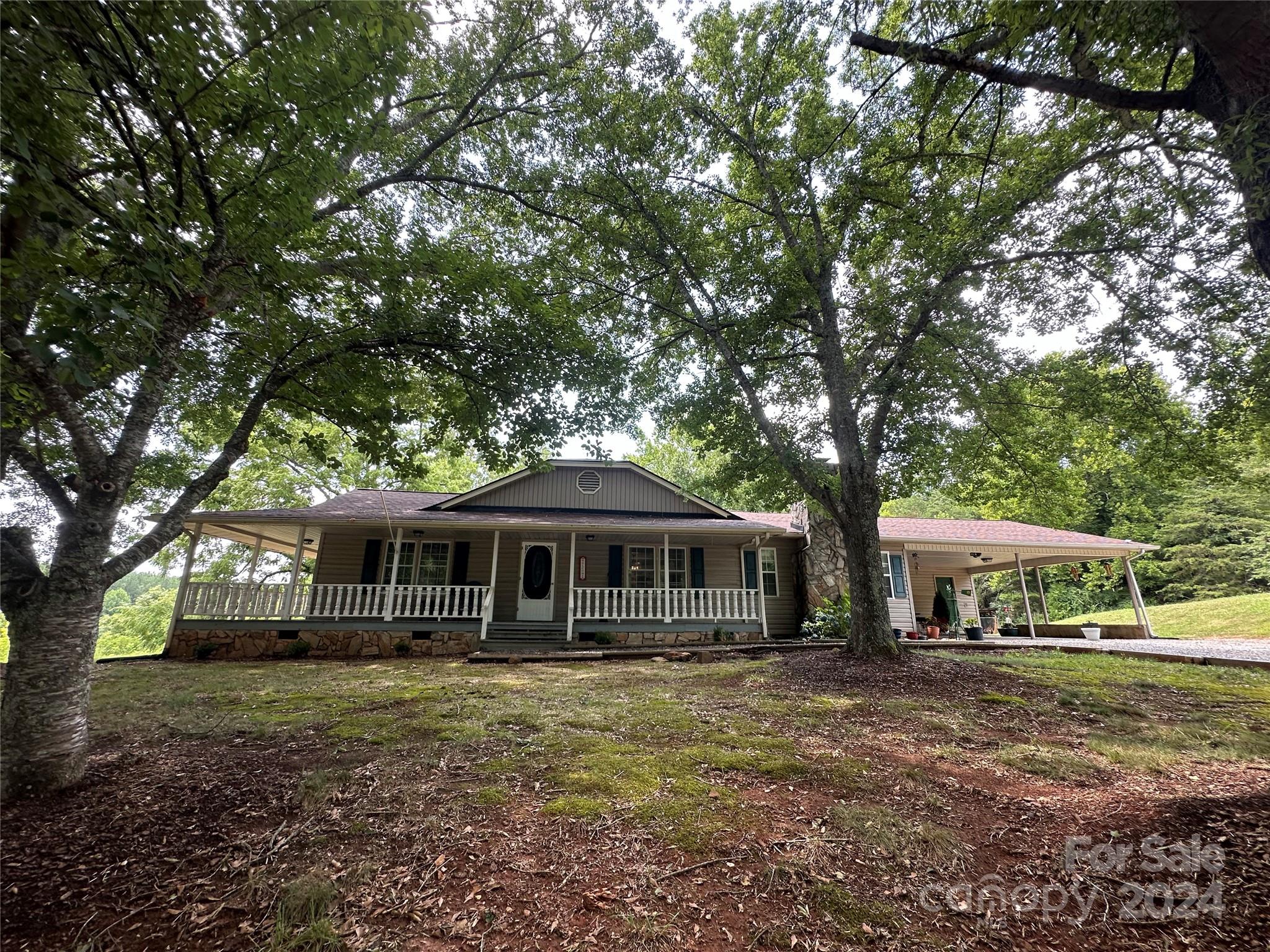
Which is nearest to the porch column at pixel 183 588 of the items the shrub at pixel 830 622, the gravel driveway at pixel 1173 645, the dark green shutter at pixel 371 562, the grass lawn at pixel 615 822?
the dark green shutter at pixel 371 562

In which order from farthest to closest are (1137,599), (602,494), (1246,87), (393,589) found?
(602,494) < (1137,599) < (393,589) < (1246,87)

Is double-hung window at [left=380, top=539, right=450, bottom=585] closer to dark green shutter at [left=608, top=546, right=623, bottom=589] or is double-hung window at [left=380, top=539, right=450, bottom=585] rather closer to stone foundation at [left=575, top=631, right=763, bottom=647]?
stone foundation at [left=575, top=631, right=763, bottom=647]

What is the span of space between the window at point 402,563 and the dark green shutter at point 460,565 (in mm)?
1018

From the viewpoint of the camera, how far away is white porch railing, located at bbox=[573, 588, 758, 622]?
1230 centimetres

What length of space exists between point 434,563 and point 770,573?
967 centimetres

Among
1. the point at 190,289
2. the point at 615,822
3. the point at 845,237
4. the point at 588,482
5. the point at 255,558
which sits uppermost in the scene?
the point at 845,237

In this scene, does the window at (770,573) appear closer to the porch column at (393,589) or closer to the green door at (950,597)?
the green door at (950,597)

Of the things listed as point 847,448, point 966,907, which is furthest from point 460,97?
point 966,907

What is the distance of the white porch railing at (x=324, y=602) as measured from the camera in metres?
11.0

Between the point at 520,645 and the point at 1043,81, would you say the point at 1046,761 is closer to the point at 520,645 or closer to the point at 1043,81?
the point at 1043,81

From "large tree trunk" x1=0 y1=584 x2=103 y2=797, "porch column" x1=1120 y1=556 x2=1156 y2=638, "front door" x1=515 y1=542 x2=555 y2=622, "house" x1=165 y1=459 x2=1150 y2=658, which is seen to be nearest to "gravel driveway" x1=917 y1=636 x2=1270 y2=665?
"porch column" x1=1120 y1=556 x2=1156 y2=638

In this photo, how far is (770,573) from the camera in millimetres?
14953

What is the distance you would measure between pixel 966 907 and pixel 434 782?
3.06 m

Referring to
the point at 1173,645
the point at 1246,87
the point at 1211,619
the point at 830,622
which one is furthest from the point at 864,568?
the point at 1211,619
